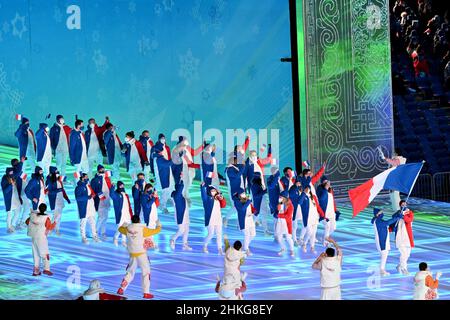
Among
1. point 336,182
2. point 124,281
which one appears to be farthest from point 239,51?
point 124,281

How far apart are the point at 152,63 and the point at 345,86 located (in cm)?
398

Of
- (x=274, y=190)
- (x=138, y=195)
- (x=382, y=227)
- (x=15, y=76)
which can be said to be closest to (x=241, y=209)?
(x=274, y=190)

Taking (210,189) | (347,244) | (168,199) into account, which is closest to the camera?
(210,189)

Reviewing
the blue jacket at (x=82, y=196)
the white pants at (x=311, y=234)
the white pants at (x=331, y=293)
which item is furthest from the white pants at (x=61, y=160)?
the white pants at (x=331, y=293)

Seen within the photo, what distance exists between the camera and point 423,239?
24438mm

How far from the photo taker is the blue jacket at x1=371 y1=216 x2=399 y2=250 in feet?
70.7

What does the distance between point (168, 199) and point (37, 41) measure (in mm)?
4858

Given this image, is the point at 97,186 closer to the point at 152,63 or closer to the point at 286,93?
the point at 152,63

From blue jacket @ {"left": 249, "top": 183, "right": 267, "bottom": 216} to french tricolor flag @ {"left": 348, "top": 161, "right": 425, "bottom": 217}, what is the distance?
1559mm

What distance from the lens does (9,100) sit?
28.6 meters

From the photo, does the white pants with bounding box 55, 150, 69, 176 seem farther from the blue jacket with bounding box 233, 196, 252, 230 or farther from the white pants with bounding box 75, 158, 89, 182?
the blue jacket with bounding box 233, 196, 252, 230

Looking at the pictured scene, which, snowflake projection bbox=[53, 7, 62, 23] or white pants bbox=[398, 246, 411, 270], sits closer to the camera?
white pants bbox=[398, 246, 411, 270]

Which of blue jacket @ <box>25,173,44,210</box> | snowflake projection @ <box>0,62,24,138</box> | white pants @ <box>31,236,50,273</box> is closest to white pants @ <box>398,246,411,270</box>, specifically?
white pants @ <box>31,236,50,273</box>
